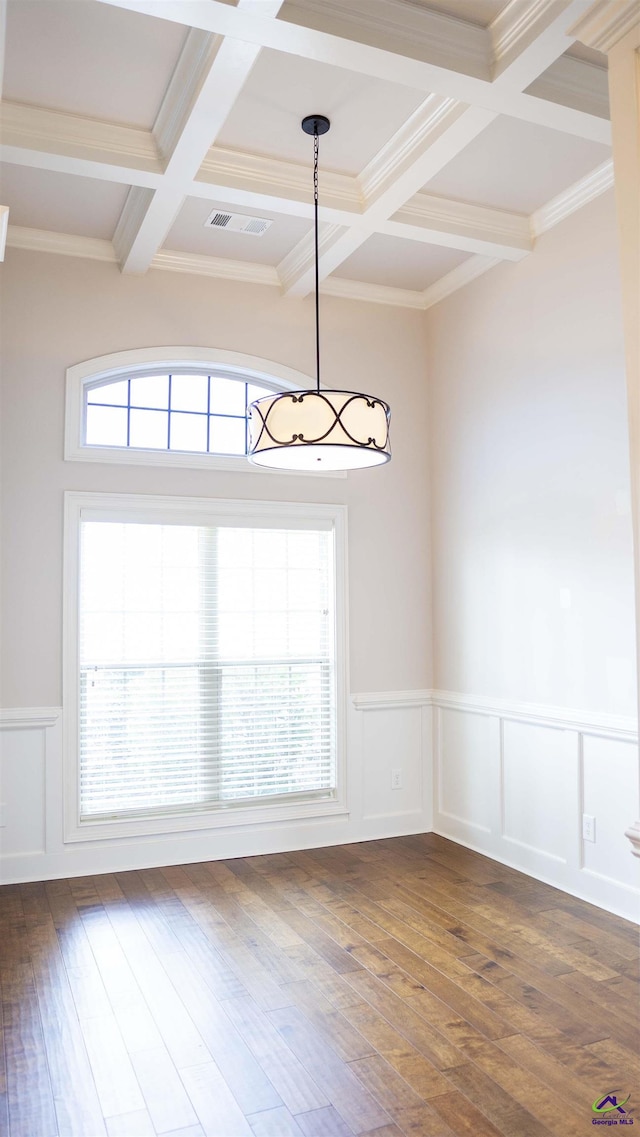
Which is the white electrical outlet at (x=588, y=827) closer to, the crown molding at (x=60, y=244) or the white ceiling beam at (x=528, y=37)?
the white ceiling beam at (x=528, y=37)

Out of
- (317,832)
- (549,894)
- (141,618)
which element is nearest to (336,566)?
(141,618)

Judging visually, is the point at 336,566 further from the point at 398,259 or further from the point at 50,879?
the point at 50,879

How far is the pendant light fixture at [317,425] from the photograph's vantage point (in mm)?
3000

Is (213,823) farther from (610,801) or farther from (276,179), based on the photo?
(276,179)

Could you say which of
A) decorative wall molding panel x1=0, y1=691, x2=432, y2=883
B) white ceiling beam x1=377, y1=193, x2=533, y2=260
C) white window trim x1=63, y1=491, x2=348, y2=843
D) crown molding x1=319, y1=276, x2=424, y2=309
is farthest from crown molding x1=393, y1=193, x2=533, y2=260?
decorative wall molding panel x1=0, y1=691, x2=432, y2=883

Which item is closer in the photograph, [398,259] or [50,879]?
[50,879]

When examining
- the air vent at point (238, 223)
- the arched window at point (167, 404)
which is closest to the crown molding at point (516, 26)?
the air vent at point (238, 223)

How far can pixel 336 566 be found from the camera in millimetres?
5027

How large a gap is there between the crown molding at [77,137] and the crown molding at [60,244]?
3.12 ft

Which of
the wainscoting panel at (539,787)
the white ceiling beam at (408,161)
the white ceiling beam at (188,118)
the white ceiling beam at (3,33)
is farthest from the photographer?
the wainscoting panel at (539,787)

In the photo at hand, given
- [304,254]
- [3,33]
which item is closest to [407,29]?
[3,33]

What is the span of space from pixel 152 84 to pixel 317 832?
385cm

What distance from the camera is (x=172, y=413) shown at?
4.80 meters

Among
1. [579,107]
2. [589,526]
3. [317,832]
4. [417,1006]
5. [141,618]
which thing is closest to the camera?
[417,1006]
